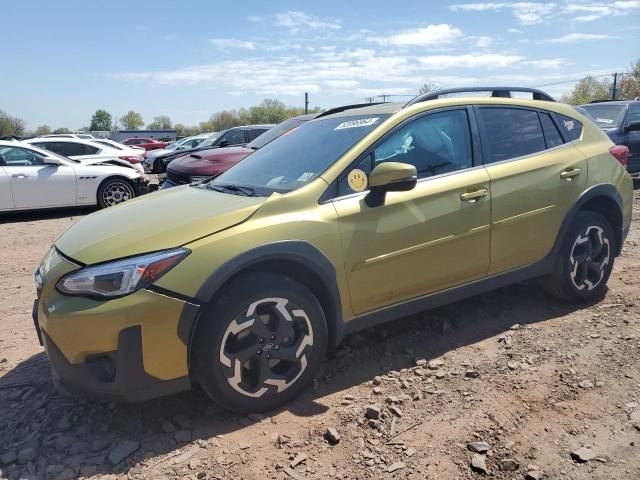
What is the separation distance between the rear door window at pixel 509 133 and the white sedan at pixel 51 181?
8212 mm

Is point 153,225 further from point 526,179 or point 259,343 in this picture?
point 526,179

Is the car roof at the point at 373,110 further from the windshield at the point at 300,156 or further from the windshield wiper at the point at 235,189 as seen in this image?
the windshield wiper at the point at 235,189

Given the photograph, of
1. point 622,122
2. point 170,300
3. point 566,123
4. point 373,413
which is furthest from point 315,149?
point 622,122

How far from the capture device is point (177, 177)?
816 centimetres

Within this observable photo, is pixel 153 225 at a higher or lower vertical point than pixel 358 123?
lower

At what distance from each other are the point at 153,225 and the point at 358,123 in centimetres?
150

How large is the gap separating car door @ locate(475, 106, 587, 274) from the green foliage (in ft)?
253

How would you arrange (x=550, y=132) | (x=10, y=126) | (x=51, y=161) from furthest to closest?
(x=10, y=126) → (x=51, y=161) → (x=550, y=132)

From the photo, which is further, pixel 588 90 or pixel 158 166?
pixel 588 90

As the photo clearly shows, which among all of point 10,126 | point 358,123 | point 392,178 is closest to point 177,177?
point 358,123

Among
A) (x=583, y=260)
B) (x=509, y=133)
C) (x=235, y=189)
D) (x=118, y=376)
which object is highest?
(x=509, y=133)

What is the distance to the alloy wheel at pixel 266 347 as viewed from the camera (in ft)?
8.82

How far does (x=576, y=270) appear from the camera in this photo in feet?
13.5

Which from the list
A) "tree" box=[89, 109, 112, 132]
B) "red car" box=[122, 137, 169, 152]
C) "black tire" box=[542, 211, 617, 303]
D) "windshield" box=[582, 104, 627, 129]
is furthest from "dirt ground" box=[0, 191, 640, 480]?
"tree" box=[89, 109, 112, 132]
